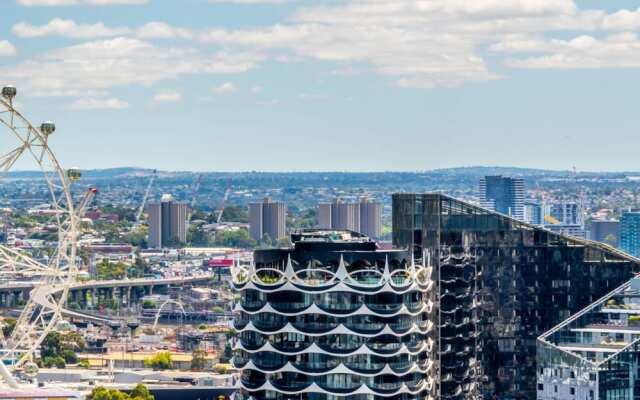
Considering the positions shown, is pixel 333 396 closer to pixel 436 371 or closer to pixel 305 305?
pixel 305 305

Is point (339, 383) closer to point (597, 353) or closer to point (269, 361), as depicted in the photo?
point (269, 361)

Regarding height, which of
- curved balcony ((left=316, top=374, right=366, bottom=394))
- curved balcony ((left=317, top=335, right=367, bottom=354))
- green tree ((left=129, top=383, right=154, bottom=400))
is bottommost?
green tree ((left=129, top=383, right=154, bottom=400))

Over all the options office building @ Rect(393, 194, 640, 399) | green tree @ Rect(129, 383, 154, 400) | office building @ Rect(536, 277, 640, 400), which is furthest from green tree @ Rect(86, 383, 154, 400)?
office building @ Rect(536, 277, 640, 400)

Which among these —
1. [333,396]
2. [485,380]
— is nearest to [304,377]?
[333,396]

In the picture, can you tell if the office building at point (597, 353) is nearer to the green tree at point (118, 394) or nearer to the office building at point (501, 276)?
the office building at point (501, 276)

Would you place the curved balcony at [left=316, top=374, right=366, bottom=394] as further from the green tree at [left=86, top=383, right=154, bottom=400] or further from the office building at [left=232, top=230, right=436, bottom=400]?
the green tree at [left=86, top=383, right=154, bottom=400]

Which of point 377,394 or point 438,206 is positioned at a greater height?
point 438,206
